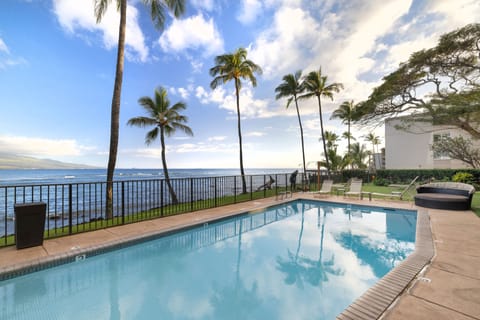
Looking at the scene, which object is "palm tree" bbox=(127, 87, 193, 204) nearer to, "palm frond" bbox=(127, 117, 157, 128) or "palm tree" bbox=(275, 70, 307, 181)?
"palm frond" bbox=(127, 117, 157, 128)

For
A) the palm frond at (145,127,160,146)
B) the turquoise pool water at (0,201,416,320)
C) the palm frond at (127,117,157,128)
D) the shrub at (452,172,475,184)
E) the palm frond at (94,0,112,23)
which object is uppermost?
the palm frond at (94,0,112,23)

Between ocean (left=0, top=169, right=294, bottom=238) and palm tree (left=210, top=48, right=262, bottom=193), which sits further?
palm tree (left=210, top=48, right=262, bottom=193)

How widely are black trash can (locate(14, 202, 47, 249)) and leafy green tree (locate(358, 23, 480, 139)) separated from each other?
11462 millimetres

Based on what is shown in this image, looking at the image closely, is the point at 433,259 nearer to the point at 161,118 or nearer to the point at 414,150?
the point at 161,118

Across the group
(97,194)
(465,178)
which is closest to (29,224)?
(465,178)

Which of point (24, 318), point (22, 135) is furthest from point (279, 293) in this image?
point (22, 135)

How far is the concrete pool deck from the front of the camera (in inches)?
75.4

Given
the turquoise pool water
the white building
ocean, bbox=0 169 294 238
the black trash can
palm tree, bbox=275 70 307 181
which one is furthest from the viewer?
the white building

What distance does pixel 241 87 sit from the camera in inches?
483

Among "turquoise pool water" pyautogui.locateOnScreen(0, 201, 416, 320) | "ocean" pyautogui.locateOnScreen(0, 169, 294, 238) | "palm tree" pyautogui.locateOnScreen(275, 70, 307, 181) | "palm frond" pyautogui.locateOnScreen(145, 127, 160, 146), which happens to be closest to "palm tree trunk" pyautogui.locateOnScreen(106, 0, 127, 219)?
"ocean" pyautogui.locateOnScreen(0, 169, 294, 238)

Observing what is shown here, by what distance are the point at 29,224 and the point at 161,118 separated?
9.69 metres

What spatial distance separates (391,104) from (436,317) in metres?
9.66

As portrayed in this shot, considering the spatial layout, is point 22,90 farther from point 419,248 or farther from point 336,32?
point 419,248

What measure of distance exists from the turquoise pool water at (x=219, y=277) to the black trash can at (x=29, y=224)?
0.83m
